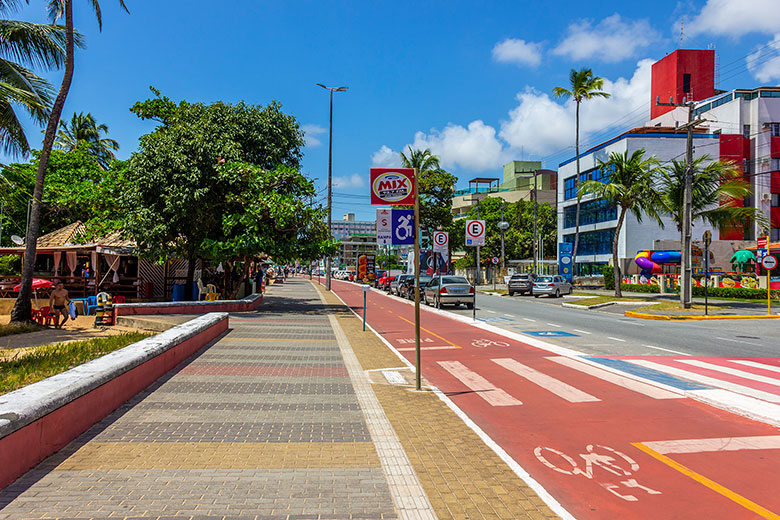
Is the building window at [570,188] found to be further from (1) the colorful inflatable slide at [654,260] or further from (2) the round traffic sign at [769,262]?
(2) the round traffic sign at [769,262]

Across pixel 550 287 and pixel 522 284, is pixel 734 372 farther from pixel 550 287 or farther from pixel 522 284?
pixel 522 284

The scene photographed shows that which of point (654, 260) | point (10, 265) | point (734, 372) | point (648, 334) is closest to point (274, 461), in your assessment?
point (734, 372)

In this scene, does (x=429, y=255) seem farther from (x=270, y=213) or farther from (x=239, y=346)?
(x=239, y=346)

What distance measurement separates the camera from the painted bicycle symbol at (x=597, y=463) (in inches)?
185

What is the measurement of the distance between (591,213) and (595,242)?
289 cm

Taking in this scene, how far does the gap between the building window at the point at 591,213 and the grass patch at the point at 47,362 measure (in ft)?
146

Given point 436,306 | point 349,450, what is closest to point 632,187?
point 436,306

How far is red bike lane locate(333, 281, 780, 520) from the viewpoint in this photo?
172 inches

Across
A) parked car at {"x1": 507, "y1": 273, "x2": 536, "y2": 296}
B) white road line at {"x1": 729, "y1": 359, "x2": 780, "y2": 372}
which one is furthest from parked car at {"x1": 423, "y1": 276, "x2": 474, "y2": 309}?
white road line at {"x1": 729, "y1": 359, "x2": 780, "y2": 372}

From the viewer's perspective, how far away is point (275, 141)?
3039 cm

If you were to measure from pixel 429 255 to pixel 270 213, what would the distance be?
4012 cm

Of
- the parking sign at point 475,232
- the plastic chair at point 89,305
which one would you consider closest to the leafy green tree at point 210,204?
the plastic chair at point 89,305

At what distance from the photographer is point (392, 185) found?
841 cm

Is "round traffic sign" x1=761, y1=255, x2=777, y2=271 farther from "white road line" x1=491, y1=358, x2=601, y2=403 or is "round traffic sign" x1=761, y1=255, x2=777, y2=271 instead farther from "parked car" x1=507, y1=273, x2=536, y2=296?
"parked car" x1=507, y1=273, x2=536, y2=296
